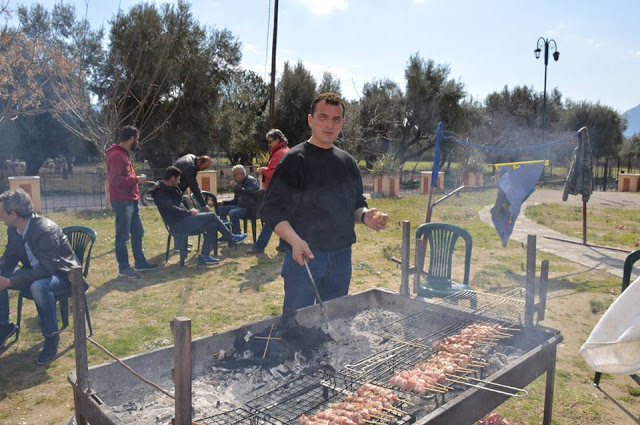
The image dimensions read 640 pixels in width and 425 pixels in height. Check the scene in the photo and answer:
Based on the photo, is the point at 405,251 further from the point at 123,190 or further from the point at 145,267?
the point at 145,267

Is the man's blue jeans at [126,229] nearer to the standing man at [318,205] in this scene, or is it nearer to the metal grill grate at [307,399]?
the standing man at [318,205]

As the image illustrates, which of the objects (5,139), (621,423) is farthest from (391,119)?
(621,423)

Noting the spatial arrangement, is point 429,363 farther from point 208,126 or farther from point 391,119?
point 391,119

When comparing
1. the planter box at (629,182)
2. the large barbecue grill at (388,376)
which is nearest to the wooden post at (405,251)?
the large barbecue grill at (388,376)

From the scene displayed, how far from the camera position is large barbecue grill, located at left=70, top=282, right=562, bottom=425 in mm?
2373

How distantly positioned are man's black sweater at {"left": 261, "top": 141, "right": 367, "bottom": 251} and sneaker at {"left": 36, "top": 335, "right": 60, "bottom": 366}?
2.62m

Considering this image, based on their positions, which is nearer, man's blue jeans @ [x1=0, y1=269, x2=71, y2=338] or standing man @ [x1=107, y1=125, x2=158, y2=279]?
man's blue jeans @ [x1=0, y1=269, x2=71, y2=338]

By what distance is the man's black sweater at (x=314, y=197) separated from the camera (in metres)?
3.13

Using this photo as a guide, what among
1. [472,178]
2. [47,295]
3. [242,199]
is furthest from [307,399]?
[472,178]

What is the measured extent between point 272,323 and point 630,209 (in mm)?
16085

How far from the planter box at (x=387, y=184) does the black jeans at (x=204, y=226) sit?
11.3m

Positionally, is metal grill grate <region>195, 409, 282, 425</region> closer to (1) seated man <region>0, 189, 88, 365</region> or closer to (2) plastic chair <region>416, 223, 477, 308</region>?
(1) seated man <region>0, 189, 88, 365</region>

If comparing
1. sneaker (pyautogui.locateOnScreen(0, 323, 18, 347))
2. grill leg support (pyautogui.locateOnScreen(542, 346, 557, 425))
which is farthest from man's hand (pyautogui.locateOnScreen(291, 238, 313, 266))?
sneaker (pyautogui.locateOnScreen(0, 323, 18, 347))

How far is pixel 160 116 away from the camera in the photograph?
795 inches
